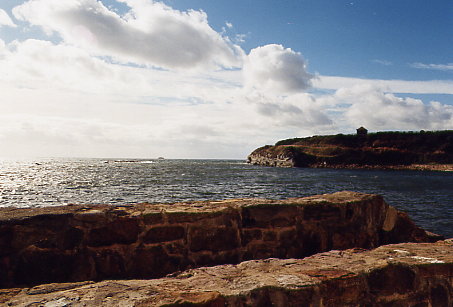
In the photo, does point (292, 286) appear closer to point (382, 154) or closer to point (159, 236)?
point (159, 236)

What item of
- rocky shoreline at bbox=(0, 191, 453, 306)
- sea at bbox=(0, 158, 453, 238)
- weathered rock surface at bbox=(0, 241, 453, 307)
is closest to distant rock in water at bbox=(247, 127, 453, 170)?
sea at bbox=(0, 158, 453, 238)

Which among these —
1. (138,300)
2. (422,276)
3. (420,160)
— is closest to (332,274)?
(422,276)

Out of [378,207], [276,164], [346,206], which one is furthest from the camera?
[276,164]

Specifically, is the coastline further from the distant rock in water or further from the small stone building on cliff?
the small stone building on cliff

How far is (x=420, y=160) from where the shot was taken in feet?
258

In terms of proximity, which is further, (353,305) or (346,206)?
(346,206)

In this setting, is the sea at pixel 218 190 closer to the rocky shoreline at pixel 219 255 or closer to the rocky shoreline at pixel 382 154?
the rocky shoreline at pixel 219 255

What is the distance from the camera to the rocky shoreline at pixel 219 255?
6.73 ft

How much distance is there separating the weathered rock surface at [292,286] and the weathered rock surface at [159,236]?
913 millimetres

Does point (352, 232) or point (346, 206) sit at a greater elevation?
point (346, 206)

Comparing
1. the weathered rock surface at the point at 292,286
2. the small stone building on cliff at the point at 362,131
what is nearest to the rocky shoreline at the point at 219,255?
the weathered rock surface at the point at 292,286

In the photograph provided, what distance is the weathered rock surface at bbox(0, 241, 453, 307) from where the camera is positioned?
192 cm

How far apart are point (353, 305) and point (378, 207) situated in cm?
260

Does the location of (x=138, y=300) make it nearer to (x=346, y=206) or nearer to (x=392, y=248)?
(x=392, y=248)
